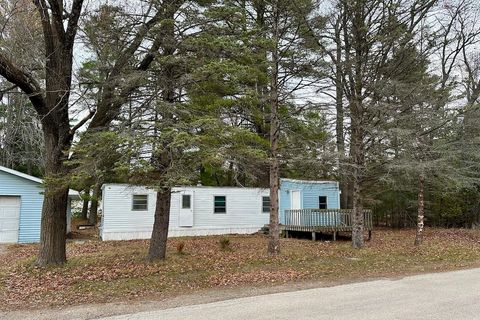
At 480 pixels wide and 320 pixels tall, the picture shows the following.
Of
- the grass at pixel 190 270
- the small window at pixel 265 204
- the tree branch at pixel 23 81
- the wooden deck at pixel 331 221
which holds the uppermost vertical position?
the tree branch at pixel 23 81

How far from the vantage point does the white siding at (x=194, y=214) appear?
16750mm

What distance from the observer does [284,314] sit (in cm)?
516

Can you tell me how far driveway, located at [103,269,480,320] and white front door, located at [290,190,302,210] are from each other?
12365mm

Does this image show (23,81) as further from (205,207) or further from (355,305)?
(205,207)

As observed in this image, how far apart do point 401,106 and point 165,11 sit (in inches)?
321

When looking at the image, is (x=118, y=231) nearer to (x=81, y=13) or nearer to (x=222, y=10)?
(x=81, y=13)

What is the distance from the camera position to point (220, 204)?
18984 millimetres

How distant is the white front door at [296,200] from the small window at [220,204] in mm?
3440

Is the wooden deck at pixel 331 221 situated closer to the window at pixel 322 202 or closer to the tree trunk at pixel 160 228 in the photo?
the window at pixel 322 202

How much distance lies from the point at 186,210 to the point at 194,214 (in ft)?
1.50

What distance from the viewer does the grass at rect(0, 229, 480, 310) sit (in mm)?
6672

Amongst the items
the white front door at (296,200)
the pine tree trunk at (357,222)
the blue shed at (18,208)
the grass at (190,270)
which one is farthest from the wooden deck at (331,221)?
the blue shed at (18,208)

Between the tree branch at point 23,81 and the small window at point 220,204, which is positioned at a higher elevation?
the tree branch at point 23,81

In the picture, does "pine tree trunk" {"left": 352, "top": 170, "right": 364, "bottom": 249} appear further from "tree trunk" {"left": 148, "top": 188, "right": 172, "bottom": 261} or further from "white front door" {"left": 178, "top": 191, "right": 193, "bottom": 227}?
"white front door" {"left": 178, "top": 191, "right": 193, "bottom": 227}
